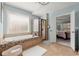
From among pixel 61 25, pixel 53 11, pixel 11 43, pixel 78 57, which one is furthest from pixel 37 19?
pixel 78 57

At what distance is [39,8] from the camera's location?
120cm

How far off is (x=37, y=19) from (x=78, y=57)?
813 mm

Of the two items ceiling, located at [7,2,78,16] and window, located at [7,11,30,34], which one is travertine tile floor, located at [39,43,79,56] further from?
ceiling, located at [7,2,78,16]

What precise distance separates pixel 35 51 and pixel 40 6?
688 mm

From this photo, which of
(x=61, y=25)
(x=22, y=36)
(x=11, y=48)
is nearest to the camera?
(x=11, y=48)

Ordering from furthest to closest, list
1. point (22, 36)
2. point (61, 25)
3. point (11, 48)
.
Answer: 1. point (61, 25)
2. point (22, 36)
3. point (11, 48)

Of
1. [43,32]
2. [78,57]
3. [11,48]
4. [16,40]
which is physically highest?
[43,32]

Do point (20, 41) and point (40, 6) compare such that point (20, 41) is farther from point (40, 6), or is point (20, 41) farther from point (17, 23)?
point (40, 6)

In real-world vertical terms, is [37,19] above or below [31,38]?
above

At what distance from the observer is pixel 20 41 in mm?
1143

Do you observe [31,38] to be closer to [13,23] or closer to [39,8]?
[13,23]

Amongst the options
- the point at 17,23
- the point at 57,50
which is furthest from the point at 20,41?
the point at 57,50

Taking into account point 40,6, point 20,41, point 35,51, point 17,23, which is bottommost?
point 35,51

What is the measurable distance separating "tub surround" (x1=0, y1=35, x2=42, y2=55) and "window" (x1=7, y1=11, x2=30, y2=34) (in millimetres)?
97
